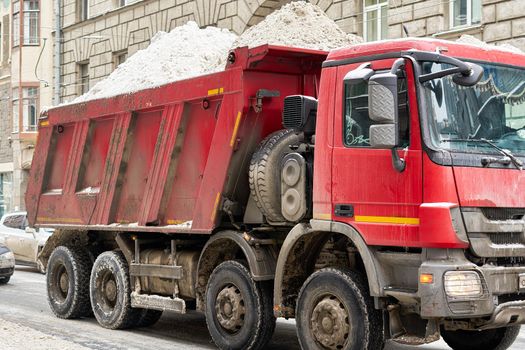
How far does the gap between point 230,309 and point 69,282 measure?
391cm

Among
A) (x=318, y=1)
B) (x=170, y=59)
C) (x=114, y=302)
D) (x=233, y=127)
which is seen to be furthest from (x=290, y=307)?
(x=318, y=1)

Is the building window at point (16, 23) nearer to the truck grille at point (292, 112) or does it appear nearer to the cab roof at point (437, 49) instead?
the truck grille at point (292, 112)

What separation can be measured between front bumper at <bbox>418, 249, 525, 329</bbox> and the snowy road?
2777 mm

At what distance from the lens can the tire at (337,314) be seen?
7.93 m

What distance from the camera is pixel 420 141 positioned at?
761 cm

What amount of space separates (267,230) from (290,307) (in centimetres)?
90

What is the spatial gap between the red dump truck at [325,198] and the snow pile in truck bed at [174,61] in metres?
2.77

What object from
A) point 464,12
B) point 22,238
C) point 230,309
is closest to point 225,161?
point 230,309

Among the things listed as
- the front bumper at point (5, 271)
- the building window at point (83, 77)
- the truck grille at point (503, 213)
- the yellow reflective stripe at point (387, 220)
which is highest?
the building window at point (83, 77)

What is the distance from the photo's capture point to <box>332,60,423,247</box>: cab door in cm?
766

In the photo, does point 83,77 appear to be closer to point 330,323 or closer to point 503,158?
point 330,323

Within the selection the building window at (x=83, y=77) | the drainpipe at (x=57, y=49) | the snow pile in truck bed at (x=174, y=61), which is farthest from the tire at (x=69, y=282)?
the building window at (x=83, y=77)

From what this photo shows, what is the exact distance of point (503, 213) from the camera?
306 inches

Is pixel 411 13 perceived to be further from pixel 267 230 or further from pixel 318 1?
pixel 267 230
